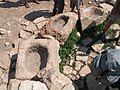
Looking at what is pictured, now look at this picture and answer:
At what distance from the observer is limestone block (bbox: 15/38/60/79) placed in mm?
7234

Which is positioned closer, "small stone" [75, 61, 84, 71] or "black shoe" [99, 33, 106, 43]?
"small stone" [75, 61, 84, 71]

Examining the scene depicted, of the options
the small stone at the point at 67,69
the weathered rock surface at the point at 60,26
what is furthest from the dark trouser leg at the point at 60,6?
the small stone at the point at 67,69

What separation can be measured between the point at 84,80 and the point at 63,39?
1.15 m

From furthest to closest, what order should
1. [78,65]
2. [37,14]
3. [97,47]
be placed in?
[37,14] → [97,47] → [78,65]

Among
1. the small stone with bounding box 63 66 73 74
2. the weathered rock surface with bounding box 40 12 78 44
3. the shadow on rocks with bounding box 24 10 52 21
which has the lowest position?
the small stone with bounding box 63 66 73 74

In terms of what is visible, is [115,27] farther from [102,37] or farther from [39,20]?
[39,20]

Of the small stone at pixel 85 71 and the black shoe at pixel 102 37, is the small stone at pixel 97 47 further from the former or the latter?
the small stone at pixel 85 71

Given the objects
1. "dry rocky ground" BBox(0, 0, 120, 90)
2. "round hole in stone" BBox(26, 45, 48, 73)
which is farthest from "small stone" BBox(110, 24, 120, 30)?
"round hole in stone" BBox(26, 45, 48, 73)

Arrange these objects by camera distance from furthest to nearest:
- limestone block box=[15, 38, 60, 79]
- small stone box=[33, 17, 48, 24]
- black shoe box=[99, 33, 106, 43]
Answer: small stone box=[33, 17, 48, 24], black shoe box=[99, 33, 106, 43], limestone block box=[15, 38, 60, 79]

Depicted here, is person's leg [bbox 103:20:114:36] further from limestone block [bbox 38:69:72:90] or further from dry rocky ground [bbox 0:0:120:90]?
limestone block [bbox 38:69:72:90]

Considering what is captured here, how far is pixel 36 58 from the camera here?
7871 millimetres

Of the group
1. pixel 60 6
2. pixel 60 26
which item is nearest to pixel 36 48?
pixel 60 26

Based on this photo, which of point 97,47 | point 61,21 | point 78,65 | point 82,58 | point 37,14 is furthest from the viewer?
point 37,14

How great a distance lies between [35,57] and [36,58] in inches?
1.2
